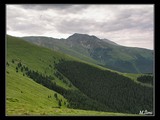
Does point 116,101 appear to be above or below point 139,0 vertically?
below

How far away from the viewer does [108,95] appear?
191 metres

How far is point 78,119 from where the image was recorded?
29.6ft

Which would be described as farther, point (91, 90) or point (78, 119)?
point (91, 90)

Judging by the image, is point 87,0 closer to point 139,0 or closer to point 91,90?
point 139,0
